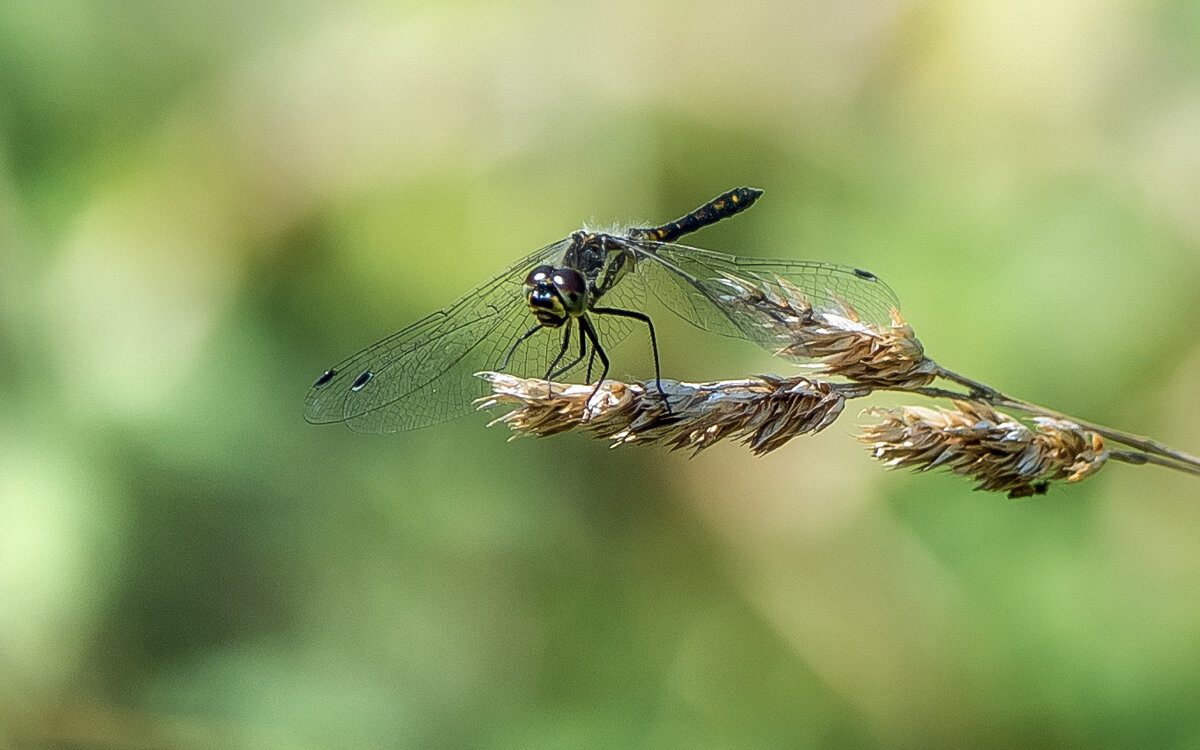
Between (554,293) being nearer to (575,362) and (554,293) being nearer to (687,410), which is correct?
(575,362)

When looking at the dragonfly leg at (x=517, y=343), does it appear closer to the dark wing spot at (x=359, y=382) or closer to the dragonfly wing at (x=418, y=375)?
the dragonfly wing at (x=418, y=375)

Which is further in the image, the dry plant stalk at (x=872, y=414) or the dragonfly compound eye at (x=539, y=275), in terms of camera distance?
the dragonfly compound eye at (x=539, y=275)

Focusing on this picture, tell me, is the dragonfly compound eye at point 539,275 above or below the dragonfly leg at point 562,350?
above

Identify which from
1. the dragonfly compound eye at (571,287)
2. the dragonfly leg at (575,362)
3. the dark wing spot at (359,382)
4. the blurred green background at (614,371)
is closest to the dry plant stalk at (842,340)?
the dragonfly compound eye at (571,287)

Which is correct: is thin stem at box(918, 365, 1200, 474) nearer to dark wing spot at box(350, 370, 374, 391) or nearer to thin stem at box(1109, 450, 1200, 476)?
thin stem at box(1109, 450, 1200, 476)

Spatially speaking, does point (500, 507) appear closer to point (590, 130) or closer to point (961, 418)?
point (590, 130)

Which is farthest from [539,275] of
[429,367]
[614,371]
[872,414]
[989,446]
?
[989,446]
